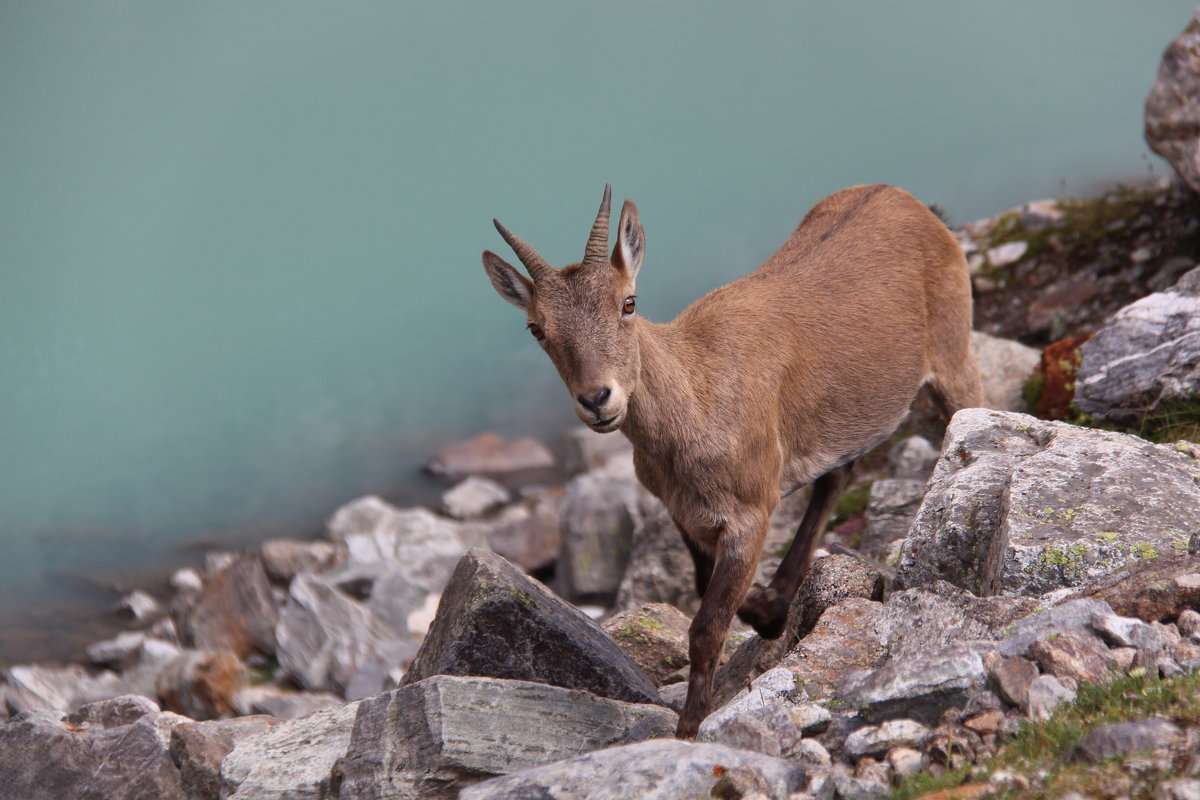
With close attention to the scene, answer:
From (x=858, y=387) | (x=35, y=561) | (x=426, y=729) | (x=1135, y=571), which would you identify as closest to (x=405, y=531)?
(x=35, y=561)

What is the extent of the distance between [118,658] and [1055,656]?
1062 centimetres

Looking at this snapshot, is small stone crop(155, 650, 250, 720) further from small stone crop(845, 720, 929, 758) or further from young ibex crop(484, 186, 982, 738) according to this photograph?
small stone crop(845, 720, 929, 758)

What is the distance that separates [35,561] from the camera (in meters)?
14.4

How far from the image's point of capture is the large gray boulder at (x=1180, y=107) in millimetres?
9516

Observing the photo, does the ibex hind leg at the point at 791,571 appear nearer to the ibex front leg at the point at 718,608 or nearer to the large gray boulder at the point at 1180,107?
the ibex front leg at the point at 718,608

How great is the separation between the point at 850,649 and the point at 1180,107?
6958mm

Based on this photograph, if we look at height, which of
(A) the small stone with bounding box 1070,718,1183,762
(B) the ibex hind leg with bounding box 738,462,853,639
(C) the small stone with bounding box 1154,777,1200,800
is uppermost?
(C) the small stone with bounding box 1154,777,1200,800

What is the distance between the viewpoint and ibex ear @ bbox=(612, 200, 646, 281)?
18.9 feet

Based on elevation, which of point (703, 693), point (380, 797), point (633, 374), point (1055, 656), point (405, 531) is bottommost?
point (405, 531)

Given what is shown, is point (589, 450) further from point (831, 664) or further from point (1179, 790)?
point (1179, 790)

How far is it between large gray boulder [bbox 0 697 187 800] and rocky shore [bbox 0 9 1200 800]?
0.6 inches

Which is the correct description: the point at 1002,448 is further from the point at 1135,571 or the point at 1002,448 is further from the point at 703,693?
the point at 703,693

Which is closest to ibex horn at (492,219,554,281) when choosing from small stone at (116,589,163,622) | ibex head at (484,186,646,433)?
ibex head at (484,186,646,433)

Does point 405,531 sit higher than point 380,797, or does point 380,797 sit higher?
point 380,797
